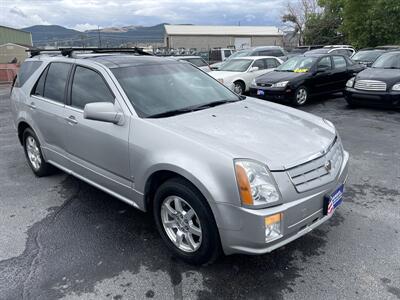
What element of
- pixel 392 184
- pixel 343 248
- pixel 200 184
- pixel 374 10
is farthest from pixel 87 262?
pixel 374 10

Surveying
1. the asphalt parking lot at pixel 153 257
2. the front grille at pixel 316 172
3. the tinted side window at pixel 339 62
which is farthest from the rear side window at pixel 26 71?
the tinted side window at pixel 339 62

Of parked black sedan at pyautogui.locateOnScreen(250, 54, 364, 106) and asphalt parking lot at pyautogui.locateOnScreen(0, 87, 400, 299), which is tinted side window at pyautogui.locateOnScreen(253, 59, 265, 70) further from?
asphalt parking lot at pyautogui.locateOnScreen(0, 87, 400, 299)

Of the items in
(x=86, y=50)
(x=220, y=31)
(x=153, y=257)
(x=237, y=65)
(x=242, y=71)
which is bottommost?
(x=153, y=257)

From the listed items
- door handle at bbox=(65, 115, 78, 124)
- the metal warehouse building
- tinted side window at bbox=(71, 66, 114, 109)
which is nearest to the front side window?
tinted side window at bbox=(71, 66, 114, 109)

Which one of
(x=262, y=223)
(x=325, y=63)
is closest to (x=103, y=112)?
(x=262, y=223)

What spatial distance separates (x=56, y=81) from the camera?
14.5 feet

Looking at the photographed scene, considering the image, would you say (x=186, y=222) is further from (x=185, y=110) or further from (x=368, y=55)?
Answer: (x=368, y=55)

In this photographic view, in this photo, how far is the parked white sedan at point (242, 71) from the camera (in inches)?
483

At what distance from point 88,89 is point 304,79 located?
773 centimetres

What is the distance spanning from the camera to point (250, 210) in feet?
8.31

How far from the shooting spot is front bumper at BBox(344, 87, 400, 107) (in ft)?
28.4

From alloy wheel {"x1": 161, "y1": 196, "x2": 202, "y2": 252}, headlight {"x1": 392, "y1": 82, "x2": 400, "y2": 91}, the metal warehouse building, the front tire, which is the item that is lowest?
alloy wheel {"x1": 161, "y1": 196, "x2": 202, "y2": 252}

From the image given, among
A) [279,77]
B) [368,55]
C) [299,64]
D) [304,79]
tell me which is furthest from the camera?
[368,55]

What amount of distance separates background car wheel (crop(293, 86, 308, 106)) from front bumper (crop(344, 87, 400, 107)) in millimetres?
1197
